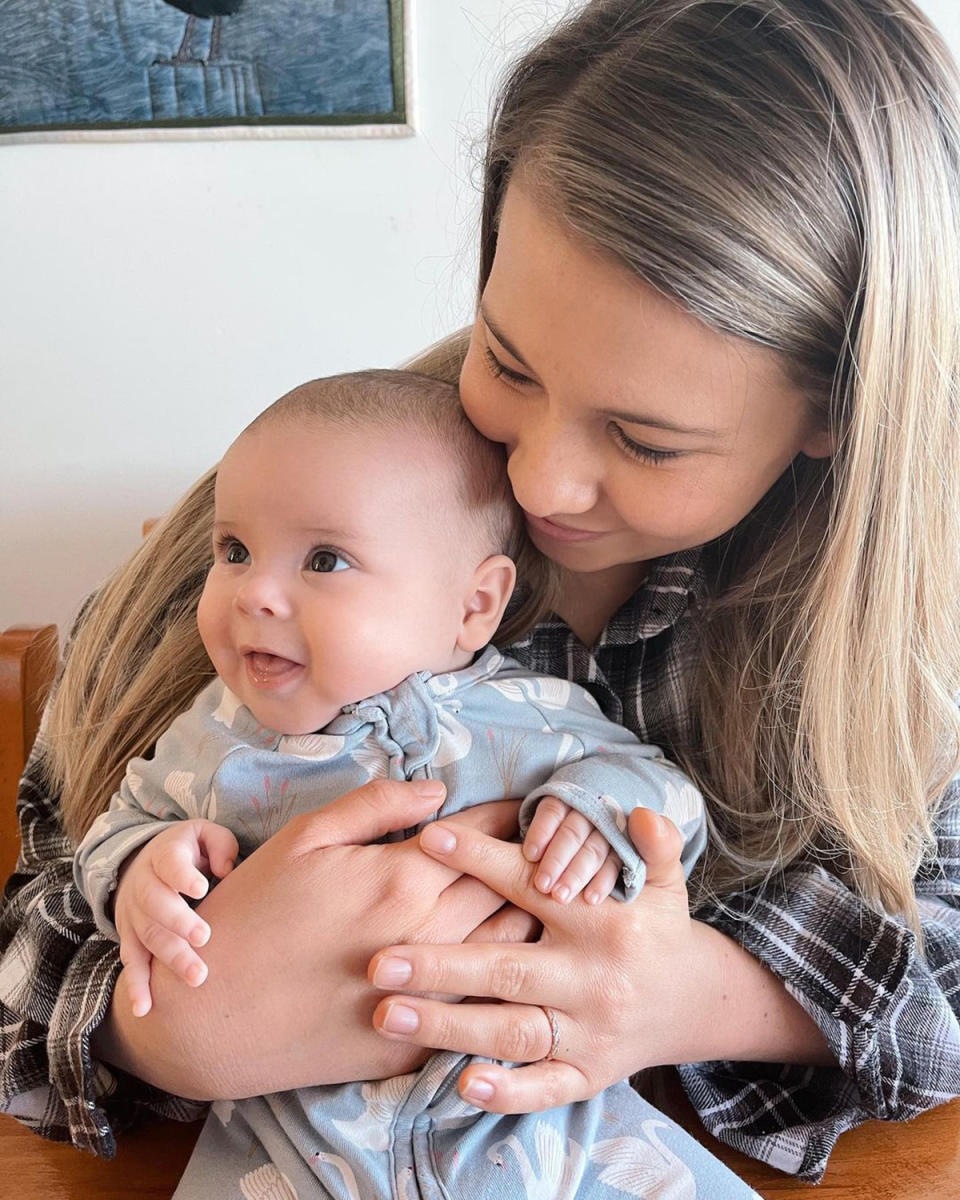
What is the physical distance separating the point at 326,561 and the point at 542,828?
26cm

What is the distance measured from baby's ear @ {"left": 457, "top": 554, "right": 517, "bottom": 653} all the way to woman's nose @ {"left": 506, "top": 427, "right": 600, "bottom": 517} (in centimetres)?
10

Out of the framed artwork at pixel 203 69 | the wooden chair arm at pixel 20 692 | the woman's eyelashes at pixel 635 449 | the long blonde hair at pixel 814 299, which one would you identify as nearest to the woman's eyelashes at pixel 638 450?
the woman's eyelashes at pixel 635 449

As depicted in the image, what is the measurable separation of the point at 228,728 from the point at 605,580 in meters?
→ 0.42

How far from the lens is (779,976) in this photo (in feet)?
3.10

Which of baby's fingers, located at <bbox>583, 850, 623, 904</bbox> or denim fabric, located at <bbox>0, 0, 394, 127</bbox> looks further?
denim fabric, located at <bbox>0, 0, 394, 127</bbox>

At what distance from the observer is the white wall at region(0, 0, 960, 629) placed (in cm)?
174

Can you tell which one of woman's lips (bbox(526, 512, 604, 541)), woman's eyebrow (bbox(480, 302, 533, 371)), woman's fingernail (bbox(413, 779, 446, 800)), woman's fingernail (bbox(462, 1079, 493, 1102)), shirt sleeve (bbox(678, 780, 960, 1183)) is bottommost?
shirt sleeve (bbox(678, 780, 960, 1183))

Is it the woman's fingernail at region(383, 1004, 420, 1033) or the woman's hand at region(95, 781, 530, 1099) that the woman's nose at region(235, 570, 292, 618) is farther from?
the woman's fingernail at region(383, 1004, 420, 1033)

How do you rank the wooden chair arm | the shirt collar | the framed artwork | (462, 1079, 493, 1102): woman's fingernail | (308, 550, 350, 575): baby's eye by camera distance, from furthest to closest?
the framed artwork, the wooden chair arm, the shirt collar, (308, 550, 350, 575): baby's eye, (462, 1079, 493, 1102): woman's fingernail

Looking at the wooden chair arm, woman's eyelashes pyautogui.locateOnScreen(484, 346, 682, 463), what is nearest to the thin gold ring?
woman's eyelashes pyautogui.locateOnScreen(484, 346, 682, 463)

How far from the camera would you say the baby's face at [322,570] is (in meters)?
0.85

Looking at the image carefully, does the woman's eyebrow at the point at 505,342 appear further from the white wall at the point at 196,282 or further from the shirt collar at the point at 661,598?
the white wall at the point at 196,282

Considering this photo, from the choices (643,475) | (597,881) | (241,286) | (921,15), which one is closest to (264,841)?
(597,881)

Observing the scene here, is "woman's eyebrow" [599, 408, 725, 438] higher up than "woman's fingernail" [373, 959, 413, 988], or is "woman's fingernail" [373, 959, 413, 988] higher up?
"woman's eyebrow" [599, 408, 725, 438]
